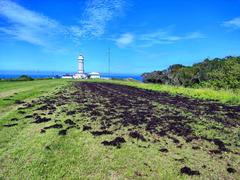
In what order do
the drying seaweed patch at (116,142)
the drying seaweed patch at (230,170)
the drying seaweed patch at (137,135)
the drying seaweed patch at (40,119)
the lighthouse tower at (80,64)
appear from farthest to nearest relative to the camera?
1. the lighthouse tower at (80,64)
2. the drying seaweed patch at (40,119)
3. the drying seaweed patch at (137,135)
4. the drying seaweed patch at (116,142)
5. the drying seaweed patch at (230,170)

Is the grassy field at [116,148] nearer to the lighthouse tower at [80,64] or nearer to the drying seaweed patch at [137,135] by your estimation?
the drying seaweed patch at [137,135]

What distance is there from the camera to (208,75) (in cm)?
5600

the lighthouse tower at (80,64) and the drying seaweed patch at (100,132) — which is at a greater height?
the lighthouse tower at (80,64)

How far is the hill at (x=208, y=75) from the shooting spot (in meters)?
44.3

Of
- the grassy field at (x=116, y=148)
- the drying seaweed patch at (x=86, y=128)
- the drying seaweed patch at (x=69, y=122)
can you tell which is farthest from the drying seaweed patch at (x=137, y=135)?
the drying seaweed patch at (x=69, y=122)

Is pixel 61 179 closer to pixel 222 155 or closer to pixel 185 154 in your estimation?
pixel 185 154

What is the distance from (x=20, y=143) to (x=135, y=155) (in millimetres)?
3241

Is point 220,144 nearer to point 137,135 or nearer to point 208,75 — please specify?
point 137,135

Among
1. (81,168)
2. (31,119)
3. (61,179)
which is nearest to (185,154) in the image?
(81,168)

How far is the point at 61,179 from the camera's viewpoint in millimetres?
5480

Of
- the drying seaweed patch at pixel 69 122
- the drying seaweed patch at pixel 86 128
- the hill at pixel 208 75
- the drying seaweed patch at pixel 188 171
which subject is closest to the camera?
the drying seaweed patch at pixel 188 171

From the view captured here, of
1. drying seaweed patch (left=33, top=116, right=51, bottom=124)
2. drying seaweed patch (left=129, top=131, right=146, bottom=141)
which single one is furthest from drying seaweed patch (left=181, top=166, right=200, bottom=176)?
drying seaweed patch (left=33, top=116, right=51, bottom=124)

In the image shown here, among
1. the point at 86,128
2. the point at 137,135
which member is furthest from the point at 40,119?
the point at 137,135

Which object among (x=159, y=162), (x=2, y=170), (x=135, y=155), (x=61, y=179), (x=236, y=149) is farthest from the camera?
(x=236, y=149)
